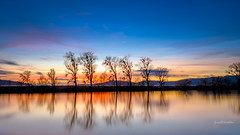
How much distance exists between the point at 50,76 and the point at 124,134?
55.1m

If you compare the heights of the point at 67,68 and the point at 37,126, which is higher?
the point at 67,68

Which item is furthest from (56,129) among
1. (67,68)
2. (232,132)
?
(67,68)

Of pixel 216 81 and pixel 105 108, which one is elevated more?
pixel 216 81

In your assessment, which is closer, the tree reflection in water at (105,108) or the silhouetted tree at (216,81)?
the tree reflection in water at (105,108)

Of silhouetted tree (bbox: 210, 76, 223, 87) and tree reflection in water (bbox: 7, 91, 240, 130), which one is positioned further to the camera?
silhouetted tree (bbox: 210, 76, 223, 87)

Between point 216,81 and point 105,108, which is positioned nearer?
point 105,108

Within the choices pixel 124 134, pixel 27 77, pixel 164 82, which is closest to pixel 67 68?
pixel 27 77

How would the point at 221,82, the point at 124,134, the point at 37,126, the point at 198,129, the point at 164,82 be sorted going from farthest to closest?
1. the point at 221,82
2. the point at 164,82
3. the point at 37,126
4. the point at 198,129
5. the point at 124,134

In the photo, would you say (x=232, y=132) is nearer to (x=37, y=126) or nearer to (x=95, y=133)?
(x=95, y=133)

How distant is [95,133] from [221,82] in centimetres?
7353

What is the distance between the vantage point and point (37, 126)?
9047 mm

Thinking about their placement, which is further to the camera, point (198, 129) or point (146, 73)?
point (146, 73)

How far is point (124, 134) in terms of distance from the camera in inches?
294

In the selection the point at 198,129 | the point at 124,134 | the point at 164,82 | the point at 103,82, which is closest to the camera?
the point at 124,134
